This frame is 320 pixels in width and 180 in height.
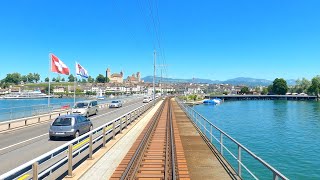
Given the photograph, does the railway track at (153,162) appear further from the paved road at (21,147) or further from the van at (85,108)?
the van at (85,108)

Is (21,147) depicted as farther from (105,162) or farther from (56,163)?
(56,163)

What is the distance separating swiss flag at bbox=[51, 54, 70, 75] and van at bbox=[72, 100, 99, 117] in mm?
5002

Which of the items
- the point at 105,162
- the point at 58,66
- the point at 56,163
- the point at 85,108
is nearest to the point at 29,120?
the point at 58,66

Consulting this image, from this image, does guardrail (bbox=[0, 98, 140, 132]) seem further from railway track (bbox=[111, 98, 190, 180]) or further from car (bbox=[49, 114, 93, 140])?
railway track (bbox=[111, 98, 190, 180])

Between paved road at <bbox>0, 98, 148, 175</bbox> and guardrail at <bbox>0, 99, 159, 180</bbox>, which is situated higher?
guardrail at <bbox>0, 99, 159, 180</bbox>

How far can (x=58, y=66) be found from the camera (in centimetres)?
3400

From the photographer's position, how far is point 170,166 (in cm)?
1212

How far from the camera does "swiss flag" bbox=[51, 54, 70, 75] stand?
32781mm

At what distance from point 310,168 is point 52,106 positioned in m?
29.9

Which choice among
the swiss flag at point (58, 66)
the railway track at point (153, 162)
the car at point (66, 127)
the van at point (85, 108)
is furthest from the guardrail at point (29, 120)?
the railway track at point (153, 162)

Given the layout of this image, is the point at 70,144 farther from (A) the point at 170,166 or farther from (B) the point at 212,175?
(B) the point at 212,175

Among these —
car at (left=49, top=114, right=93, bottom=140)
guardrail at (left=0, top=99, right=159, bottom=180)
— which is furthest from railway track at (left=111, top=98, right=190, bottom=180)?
car at (left=49, top=114, right=93, bottom=140)

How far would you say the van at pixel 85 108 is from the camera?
1463 inches

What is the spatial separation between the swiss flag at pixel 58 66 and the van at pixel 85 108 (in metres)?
5.00
